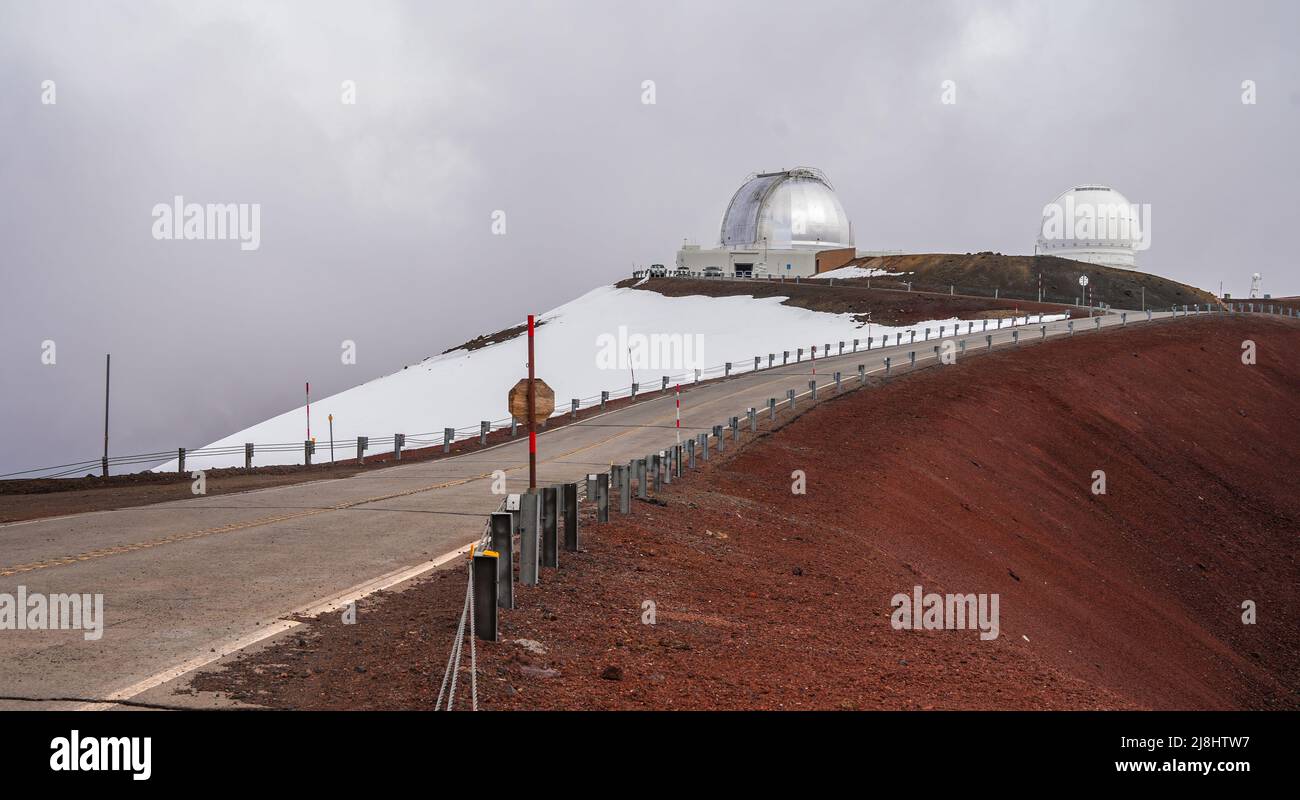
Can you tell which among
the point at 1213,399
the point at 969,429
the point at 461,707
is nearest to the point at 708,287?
the point at 1213,399

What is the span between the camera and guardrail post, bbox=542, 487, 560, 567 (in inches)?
551

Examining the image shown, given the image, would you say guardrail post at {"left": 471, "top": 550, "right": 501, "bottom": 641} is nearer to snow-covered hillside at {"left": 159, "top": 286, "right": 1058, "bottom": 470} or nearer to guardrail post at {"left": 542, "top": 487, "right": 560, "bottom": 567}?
guardrail post at {"left": 542, "top": 487, "right": 560, "bottom": 567}

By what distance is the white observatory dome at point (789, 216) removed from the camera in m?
105

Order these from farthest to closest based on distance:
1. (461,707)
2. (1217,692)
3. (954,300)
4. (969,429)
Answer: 1. (954,300)
2. (969,429)
3. (1217,692)
4. (461,707)

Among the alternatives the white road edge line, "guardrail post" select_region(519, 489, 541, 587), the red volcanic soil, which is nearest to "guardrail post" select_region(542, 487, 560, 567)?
the red volcanic soil

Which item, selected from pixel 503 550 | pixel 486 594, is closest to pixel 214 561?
pixel 503 550

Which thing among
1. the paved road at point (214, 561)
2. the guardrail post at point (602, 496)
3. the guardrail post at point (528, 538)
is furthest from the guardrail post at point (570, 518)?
the guardrail post at point (602, 496)

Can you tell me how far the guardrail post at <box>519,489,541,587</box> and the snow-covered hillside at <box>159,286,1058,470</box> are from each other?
32665 mm

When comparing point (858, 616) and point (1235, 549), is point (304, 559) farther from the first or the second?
point (1235, 549)

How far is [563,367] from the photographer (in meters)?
68.9

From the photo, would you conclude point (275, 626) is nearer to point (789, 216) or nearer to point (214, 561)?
point (214, 561)
